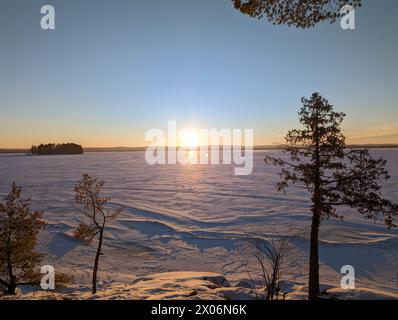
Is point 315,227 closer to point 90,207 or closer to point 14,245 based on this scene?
point 90,207

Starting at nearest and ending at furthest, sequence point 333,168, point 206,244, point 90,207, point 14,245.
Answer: point 333,168
point 14,245
point 90,207
point 206,244

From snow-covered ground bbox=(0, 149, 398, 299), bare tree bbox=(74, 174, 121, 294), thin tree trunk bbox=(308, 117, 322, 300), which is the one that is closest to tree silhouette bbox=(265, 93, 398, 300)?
thin tree trunk bbox=(308, 117, 322, 300)

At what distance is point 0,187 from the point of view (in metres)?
57.0

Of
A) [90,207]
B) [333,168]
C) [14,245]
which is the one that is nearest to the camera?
[333,168]

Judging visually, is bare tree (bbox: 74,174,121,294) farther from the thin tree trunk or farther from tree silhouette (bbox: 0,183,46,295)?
the thin tree trunk

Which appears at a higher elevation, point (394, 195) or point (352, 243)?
point (394, 195)

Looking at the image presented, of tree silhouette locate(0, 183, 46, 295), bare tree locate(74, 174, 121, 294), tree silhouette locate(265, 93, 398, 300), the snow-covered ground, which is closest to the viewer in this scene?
tree silhouette locate(265, 93, 398, 300)

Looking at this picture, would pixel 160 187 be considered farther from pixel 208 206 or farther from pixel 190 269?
pixel 190 269

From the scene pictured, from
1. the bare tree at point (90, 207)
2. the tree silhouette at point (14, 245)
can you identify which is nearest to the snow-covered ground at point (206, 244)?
the bare tree at point (90, 207)

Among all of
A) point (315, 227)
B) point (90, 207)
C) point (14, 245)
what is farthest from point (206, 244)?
point (14, 245)

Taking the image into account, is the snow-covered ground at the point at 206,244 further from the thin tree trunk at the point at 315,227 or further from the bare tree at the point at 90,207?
the thin tree trunk at the point at 315,227

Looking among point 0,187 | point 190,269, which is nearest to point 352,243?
point 190,269

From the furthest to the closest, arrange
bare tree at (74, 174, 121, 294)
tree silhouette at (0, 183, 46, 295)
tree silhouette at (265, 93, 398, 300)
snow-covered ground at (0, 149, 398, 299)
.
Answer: snow-covered ground at (0, 149, 398, 299) < bare tree at (74, 174, 121, 294) < tree silhouette at (0, 183, 46, 295) < tree silhouette at (265, 93, 398, 300)

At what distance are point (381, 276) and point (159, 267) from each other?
17140mm
